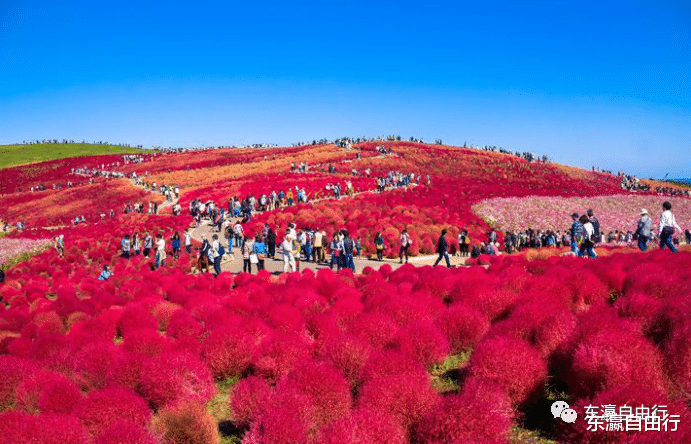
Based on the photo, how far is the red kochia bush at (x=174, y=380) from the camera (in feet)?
16.5

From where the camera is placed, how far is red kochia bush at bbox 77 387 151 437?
4246mm

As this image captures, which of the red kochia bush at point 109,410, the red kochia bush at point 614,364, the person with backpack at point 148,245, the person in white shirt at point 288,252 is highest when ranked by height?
the red kochia bush at point 614,364

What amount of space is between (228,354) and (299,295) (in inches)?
106

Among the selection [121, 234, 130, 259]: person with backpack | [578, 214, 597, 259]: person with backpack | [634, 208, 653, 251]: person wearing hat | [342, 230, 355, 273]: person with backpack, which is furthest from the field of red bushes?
[121, 234, 130, 259]: person with backpack

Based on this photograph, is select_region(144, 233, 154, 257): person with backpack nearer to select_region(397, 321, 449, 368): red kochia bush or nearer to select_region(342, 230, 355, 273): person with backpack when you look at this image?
→ select_region(342, 230, 355, 273): person with backpack

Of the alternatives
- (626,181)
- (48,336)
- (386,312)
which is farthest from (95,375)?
(626,181)

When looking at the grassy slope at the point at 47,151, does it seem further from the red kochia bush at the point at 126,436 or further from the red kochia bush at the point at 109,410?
the red kochia bush at the point at 126,436

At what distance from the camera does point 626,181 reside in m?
65.2

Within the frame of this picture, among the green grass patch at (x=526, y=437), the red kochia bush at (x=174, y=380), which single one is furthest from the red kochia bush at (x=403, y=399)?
the red kochia bush at (x=174, y=380)

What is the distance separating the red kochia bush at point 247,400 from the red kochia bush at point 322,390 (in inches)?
9.2

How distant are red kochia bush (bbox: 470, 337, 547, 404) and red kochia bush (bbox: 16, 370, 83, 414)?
14.1 ft

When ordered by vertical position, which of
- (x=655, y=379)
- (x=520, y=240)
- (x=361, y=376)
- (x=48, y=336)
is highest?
(x=655, y=379)

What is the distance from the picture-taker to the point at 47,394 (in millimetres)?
4828

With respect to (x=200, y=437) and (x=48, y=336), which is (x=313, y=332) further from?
(x=48, y=336)
